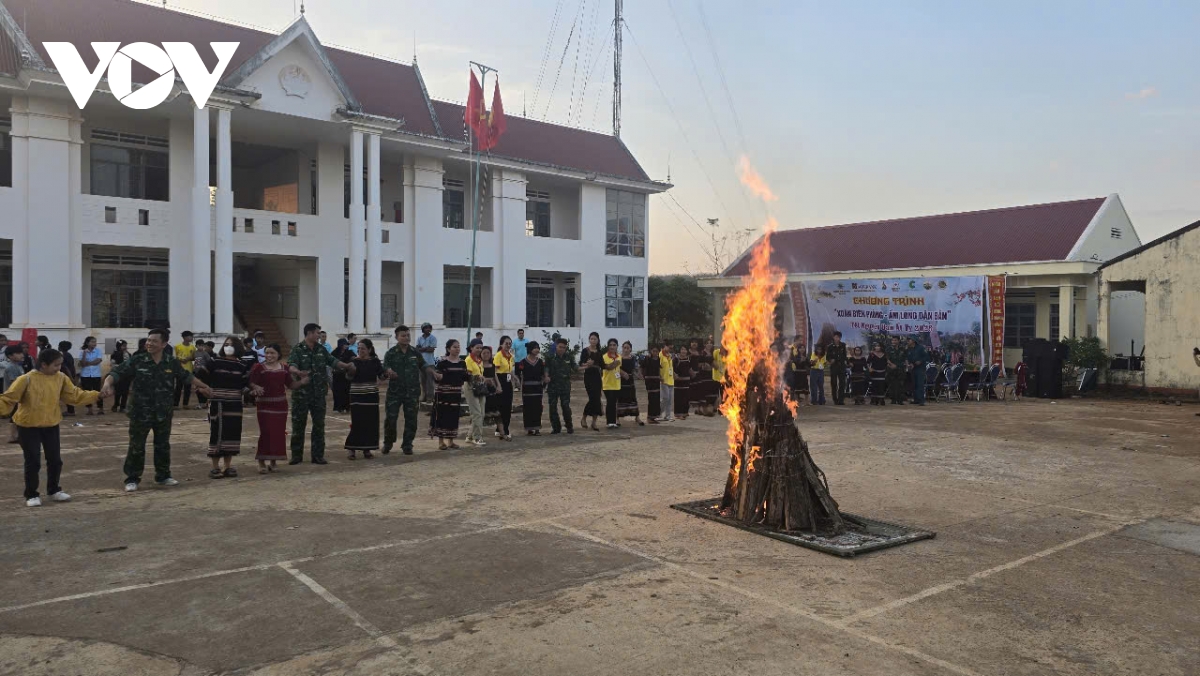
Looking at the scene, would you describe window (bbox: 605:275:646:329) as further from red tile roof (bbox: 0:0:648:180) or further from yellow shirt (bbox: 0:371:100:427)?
yellow shirt (bbox: 0:371:100:427)

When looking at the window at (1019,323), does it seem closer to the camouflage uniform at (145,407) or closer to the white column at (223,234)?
the white column at (223,234)

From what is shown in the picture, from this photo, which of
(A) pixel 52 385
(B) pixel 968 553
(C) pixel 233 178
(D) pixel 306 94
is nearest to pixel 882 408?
(B) pixel 968 553

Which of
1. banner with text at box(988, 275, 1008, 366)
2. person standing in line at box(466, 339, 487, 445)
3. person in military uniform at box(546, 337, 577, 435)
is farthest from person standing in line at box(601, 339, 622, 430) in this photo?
banner with text at box(988, 275, 1008, 366)

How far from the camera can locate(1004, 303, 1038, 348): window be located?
30141 millimetres

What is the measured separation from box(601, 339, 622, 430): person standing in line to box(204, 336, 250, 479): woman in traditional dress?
652 cm

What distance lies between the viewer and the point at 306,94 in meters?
22.3

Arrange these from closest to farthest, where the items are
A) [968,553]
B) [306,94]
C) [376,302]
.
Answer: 1. [968,553]
2. [306,94]
3. [376,302]

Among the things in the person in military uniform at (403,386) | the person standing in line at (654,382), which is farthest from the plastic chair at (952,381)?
the person in military uniform at (403,386)

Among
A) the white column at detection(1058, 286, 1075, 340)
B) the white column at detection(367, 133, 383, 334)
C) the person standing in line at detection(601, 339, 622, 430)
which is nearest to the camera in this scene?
the person standing in line at detection(601, 339, 622, 430)

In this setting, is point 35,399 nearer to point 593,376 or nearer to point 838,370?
point 593,376

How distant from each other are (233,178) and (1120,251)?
31881mm

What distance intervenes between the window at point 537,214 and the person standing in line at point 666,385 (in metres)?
16.0

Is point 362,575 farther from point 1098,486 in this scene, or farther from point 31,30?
point 31,30

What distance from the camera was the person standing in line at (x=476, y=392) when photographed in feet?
39.7
